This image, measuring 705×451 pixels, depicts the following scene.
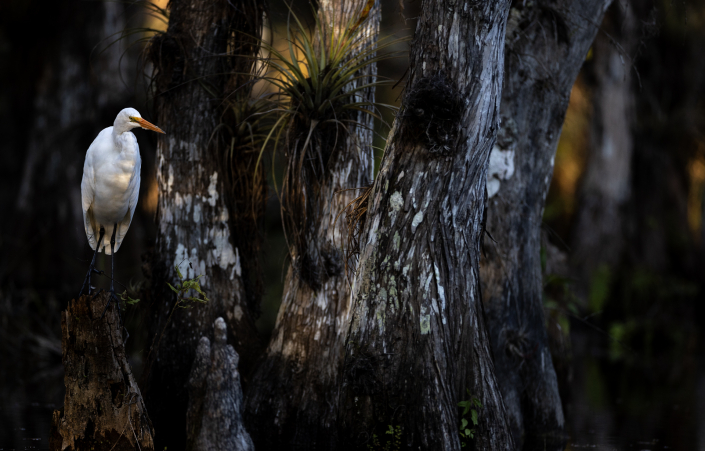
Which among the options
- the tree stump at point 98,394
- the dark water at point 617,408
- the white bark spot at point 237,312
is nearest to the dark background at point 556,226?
the dark water at point 617,408

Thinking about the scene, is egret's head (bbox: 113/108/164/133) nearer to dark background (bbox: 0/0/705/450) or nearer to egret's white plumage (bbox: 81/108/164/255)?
egret's white plumage (bbox: 81/108/164/255)

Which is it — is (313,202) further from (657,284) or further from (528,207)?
(657,284)

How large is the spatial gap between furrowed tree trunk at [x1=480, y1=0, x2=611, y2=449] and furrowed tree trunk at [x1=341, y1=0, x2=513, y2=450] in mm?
1623

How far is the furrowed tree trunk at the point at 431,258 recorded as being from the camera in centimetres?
404

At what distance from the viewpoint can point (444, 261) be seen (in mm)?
4215

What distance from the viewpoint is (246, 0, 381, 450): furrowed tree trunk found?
17.1 feet

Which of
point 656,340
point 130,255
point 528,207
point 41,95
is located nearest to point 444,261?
point 528,207

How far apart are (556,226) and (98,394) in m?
14.2

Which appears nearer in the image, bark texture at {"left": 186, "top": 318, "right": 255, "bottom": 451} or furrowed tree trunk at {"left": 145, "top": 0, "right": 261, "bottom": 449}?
bark texture at {"left": 186, "top": 318, "right": 255, "bottom": 451}

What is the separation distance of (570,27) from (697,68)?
591 inches

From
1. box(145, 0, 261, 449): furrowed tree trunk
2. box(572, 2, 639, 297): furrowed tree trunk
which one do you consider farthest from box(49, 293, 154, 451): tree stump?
box(572, 2, 639, 297): furrowed tree trunk

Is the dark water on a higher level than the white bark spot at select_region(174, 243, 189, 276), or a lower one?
lower

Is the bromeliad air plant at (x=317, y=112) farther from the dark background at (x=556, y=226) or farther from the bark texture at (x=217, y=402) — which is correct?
the bark texture at (x=217, y=402)

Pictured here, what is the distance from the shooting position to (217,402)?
14.7 ft
